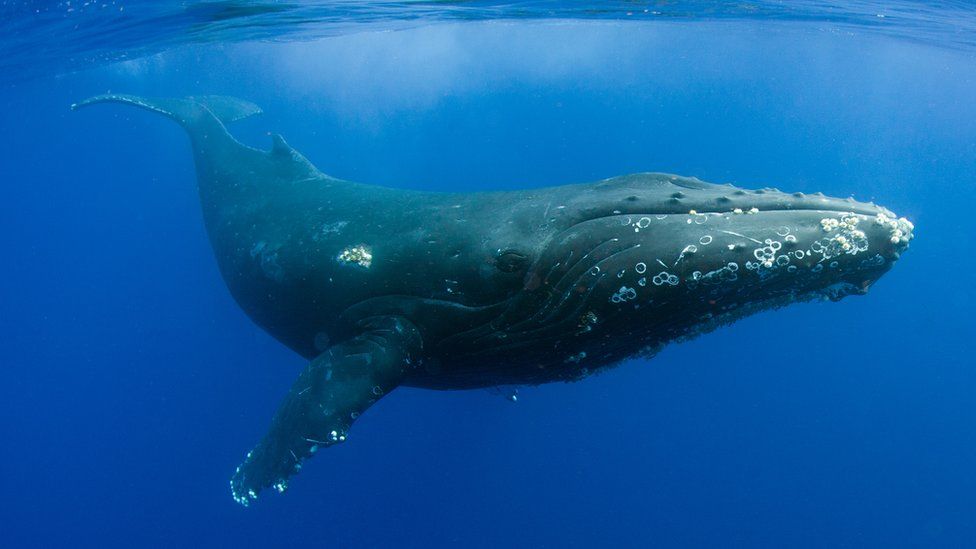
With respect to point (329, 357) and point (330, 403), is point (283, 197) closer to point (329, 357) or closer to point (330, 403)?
point (329, 357)

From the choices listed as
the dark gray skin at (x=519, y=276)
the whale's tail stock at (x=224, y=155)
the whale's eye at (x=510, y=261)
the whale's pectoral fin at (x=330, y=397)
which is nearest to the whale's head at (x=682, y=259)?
the dark gray skin at (x=519, y=276)

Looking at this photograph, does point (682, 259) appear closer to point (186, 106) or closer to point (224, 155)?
point (224, 155)

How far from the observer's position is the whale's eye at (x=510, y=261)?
19.3 ft

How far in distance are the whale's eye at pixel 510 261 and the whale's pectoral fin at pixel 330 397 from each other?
4.21 ft

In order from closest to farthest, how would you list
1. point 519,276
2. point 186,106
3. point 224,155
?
point 519,276
point 224,155
point 186,106

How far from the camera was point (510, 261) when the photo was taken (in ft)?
19.4

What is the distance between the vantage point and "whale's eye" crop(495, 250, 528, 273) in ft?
19.3

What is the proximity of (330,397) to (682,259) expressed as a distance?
11.9 ft

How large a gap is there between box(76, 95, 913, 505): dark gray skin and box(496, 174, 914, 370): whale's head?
1 centimetres

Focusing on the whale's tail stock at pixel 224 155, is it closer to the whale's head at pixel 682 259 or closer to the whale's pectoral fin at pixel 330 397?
the whale's pectoral fin at pixel 330 397

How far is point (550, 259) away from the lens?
18.8 ft

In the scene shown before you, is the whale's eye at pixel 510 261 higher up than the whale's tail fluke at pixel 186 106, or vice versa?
the whale's tail fluke at pixel 186 106

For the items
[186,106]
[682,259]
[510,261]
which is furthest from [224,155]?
[682,259]

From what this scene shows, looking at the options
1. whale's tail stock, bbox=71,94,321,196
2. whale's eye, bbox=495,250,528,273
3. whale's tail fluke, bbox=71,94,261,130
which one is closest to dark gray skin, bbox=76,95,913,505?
whale's eye, bbox=495,250,528,273
